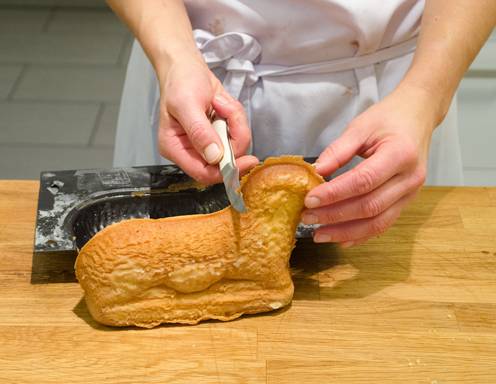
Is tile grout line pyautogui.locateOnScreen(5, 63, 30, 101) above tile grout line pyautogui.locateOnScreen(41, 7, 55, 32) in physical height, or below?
below

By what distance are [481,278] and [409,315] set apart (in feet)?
0.46

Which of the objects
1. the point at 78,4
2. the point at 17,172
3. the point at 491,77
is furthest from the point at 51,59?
the point at 491,77

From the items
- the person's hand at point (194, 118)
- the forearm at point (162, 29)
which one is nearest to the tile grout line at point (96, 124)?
the forearm at point (162, 29)

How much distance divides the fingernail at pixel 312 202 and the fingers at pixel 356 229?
59 mm

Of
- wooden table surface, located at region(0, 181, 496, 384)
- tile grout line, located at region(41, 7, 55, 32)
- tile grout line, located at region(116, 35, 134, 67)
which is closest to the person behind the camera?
wooden table surface, located at region(0, 181, 496, 384)

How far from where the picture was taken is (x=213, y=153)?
33.8 inches

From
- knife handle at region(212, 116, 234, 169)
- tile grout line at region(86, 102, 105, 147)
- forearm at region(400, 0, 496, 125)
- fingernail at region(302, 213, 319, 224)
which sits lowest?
tile grout line at region(86, 102, 105, 147)

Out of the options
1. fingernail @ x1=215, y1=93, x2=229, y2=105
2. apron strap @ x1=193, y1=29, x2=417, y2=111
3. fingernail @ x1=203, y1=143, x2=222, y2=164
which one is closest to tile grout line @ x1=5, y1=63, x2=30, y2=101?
apron strap @ x1=193, y1=29, x2=417, y2=111

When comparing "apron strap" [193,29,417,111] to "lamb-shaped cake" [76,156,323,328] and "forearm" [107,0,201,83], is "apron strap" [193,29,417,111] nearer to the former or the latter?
"forearm" [107,0,201,83]

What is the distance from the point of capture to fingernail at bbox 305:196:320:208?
2.78ft

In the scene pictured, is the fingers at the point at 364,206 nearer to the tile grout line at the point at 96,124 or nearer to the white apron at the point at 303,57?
the white apron at the point at 303,57

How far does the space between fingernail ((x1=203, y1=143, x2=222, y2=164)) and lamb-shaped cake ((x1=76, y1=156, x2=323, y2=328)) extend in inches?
1.8

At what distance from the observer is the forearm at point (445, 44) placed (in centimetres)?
96

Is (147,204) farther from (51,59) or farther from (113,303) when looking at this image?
(51,59)
